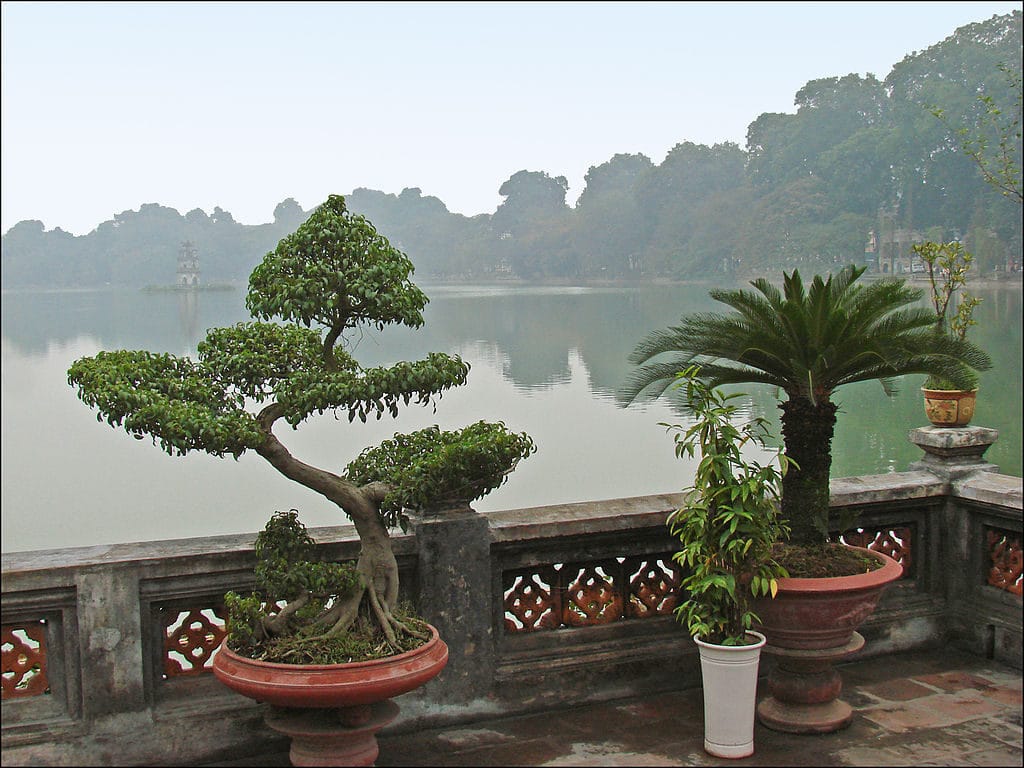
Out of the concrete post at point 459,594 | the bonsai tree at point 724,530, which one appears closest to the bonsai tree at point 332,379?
the concrete post at point 459,594

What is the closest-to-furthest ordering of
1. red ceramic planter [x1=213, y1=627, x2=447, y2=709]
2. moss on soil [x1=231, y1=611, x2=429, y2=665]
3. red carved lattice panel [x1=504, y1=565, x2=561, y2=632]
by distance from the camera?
red ceramic planter [x1=213, y1=627, x2=447, y2=709] → moss on soil [x1=231, y1=611, x2=429, y2=665] → red carved lattice panel [x1=504, y1=565, x2=561, y2=632]

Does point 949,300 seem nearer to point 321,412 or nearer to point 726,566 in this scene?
point 726,566

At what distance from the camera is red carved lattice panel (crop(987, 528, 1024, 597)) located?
4.87 m

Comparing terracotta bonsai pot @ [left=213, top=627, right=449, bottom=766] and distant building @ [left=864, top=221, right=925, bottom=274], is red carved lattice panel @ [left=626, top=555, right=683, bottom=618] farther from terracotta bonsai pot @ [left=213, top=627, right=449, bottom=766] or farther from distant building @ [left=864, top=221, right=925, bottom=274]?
distant building @ [left=864, top=221, right=925, bottom=274]

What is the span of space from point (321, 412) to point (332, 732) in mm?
1029

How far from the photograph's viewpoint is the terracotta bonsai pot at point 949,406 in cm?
509

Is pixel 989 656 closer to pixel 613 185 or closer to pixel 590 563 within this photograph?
pixel 590 563

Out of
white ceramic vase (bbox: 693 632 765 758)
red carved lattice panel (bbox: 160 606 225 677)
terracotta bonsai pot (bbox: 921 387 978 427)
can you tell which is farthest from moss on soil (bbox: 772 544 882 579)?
red carved lattice panel (bbox: 160 606 225 677)

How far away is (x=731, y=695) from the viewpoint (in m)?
3.94

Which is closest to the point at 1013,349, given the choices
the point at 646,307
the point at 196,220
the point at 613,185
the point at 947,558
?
the point at 646,307

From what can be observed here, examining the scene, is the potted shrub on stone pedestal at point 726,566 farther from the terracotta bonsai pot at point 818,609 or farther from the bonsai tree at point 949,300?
the bonsai tree at point 949,300

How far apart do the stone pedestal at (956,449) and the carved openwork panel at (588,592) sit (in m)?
1.48

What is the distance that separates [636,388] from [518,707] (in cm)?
141

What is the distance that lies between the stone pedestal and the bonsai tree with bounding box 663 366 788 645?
1.45 m
